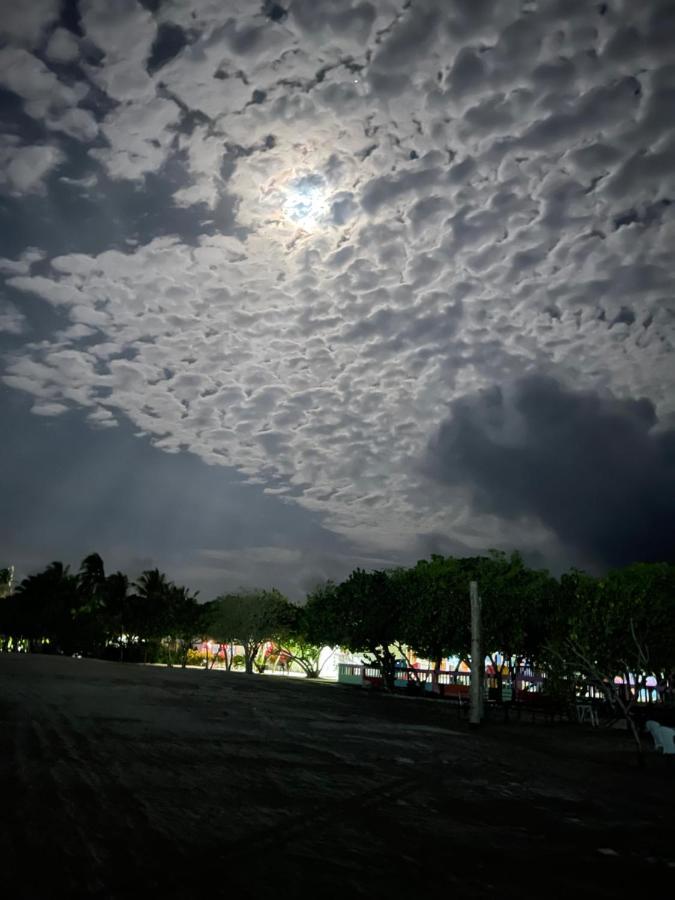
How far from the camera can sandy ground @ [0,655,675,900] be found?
482 cm

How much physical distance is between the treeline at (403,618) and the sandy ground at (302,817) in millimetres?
3439

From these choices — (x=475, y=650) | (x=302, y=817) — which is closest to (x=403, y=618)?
(x=475, y=650)

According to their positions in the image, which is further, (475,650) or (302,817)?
(475,650)

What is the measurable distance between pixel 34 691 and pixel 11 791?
50.5 feet

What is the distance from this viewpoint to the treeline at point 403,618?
17.1 m

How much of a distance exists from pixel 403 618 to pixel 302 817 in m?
38.1

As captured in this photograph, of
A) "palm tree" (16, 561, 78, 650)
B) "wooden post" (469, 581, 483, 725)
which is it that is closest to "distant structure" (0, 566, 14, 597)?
"palm tree" (16, 561, 78, 650)

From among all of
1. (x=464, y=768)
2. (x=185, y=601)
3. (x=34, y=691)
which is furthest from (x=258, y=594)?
(x=464, y=768)

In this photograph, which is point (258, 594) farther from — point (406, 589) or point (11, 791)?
point (11, 791)

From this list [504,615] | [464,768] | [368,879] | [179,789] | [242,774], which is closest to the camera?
[368,879]

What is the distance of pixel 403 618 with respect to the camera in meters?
43.9

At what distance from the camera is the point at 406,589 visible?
1802 inches

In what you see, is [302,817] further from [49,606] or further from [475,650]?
[49,606]

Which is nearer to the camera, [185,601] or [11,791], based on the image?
[11,791]
